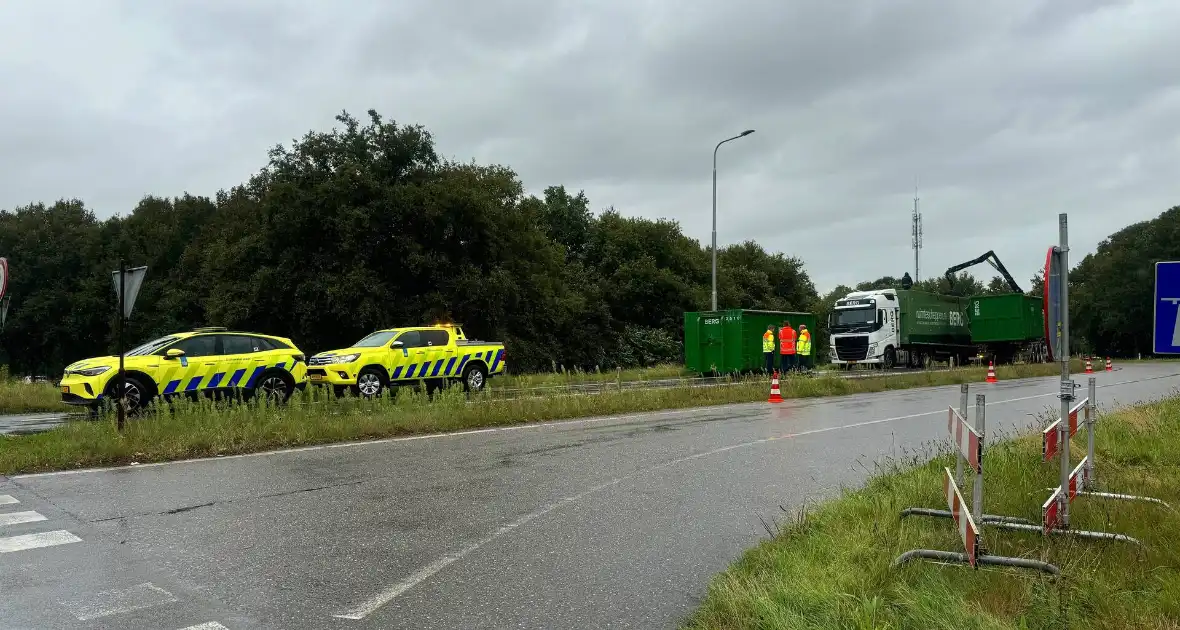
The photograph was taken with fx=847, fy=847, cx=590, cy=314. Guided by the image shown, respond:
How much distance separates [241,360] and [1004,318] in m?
34.1

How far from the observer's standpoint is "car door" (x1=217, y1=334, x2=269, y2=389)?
652 inches

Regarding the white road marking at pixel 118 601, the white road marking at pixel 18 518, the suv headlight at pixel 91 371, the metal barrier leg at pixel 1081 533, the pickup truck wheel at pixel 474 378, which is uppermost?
the suv headlight at pixel 91 371

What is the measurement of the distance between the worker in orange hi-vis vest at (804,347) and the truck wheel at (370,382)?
49.9 feet

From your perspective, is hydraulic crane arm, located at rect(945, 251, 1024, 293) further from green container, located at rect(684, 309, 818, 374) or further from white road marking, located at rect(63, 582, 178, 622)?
white road marking, located at rect(63, 582, 178, 622)

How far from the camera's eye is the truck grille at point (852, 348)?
34.6 meters

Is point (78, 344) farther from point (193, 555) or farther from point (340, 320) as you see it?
point (193, 555)

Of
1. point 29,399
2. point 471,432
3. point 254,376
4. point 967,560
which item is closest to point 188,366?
point 254,376

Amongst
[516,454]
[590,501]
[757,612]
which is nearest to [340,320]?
[516,454]

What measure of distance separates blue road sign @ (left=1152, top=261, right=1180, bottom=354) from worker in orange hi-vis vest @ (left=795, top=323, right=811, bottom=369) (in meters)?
22.4

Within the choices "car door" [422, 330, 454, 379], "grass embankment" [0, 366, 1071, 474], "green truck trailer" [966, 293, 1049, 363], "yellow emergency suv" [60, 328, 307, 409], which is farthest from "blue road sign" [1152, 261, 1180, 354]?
"green truck trailer" [966, 293, 1049, 363]

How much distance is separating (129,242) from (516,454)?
56175 millimetres

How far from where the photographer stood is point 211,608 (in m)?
4.69

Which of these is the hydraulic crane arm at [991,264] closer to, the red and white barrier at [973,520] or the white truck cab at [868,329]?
the white truck cab at [868,329]

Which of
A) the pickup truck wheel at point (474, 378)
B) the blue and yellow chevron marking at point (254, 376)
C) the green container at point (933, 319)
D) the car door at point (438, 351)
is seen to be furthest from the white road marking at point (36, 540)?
the green container at point (933, 319)
